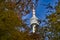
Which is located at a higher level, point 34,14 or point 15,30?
point 15,30

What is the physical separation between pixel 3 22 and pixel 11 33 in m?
0.63

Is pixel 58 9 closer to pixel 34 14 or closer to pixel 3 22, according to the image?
pixel 34 14

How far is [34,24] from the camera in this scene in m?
21.4

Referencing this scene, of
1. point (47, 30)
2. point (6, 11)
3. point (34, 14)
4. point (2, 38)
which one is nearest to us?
point (2, 38)

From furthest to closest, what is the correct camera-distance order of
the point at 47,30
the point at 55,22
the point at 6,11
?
1. the point at 47,30
2. the point at 55,22
3. the point at 6,11

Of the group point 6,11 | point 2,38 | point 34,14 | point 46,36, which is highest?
point 6,11

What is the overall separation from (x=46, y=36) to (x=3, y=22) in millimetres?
8935

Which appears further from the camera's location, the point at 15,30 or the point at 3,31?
the point at 15,30

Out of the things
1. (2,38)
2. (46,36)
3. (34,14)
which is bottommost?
(46,36)

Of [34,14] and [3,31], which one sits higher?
[3,31]

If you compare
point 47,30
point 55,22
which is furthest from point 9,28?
point 47,30

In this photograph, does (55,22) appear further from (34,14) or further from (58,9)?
(34,14)

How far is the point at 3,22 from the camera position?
511 inches

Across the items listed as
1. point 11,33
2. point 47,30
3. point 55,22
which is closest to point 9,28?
point 11,33
